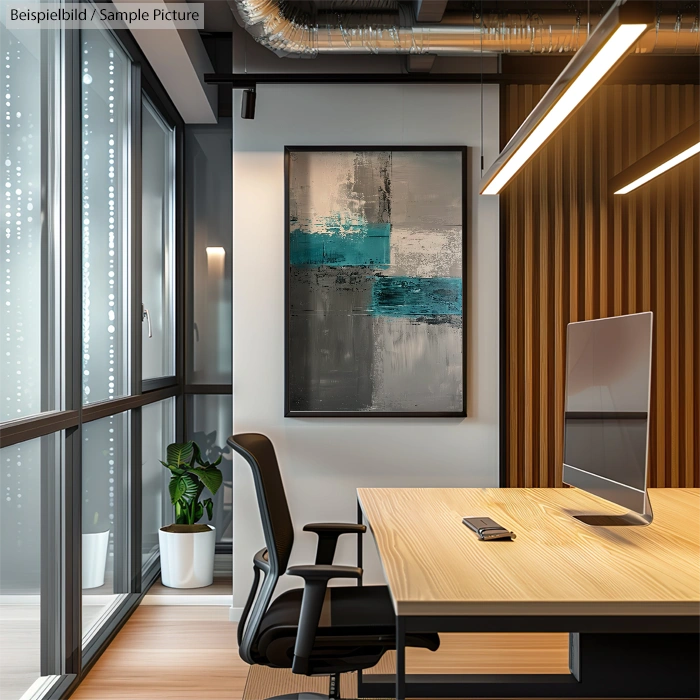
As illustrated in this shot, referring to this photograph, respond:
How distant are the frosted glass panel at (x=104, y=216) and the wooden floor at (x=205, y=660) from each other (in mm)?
1132

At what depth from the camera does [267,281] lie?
12.1 ft

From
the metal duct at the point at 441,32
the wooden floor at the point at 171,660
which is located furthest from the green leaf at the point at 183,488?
the metal duct at the point at 441,32

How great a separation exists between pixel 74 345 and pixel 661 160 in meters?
2.45

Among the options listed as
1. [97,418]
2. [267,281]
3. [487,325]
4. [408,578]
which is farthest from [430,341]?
[408,578]

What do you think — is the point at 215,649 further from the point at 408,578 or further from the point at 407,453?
the point at 408,578

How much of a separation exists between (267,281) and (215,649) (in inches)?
69.9

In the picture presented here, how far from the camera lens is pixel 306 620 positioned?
1.95 m

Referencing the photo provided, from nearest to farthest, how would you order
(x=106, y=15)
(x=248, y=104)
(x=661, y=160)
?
1. (x=661, y=160)
2. (x=106, y=15)
3. (x=248, y=104)

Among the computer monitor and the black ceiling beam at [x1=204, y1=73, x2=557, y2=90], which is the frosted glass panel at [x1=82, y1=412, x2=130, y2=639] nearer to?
the black ceiling beam at [x1=204, y1=73, x2=557, y2=90]

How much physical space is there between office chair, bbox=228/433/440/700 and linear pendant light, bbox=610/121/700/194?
1.92 m

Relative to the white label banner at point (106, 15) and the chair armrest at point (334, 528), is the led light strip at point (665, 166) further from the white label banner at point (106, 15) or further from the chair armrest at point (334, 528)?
the white label banner at point (106, 15)

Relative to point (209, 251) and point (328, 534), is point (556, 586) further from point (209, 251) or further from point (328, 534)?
point (209, 251)

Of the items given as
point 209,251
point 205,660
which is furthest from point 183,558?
point 209,251

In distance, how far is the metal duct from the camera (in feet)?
10.4
